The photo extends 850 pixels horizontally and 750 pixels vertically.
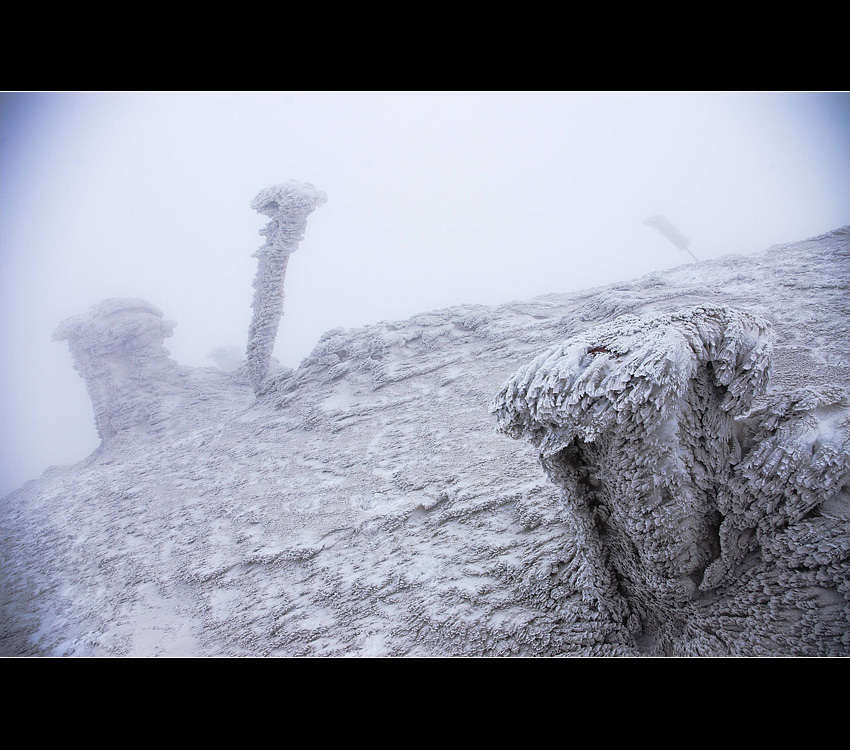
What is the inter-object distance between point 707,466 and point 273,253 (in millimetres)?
8486

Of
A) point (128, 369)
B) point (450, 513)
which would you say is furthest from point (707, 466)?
point (128, 369)

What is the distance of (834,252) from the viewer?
6426 mm

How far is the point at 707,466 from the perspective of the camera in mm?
2111

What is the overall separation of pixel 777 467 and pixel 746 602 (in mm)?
706

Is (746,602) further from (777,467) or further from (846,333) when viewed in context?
(846,333)

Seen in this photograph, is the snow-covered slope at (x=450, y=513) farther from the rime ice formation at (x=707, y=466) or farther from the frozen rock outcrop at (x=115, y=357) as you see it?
the frozen rock outcrop at (x=115, y=357)

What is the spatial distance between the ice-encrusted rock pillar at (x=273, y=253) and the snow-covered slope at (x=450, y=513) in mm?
915

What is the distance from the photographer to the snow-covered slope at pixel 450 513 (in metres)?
2.02

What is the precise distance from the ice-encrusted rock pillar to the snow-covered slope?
3.00 ft

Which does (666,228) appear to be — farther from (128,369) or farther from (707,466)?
(128,369)

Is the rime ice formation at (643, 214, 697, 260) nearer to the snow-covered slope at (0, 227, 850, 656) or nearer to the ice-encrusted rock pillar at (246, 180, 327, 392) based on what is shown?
the snow-covered slope at (0, 227, 850, 656)

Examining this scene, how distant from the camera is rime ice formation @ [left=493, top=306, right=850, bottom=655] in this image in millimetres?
1876
